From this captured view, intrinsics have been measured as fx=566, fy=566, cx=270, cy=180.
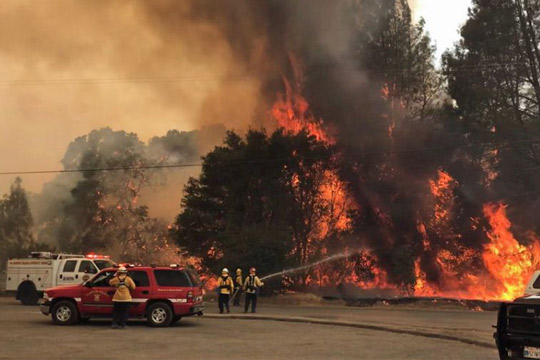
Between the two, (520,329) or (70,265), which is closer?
(520,329)

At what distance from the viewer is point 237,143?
3947 cm

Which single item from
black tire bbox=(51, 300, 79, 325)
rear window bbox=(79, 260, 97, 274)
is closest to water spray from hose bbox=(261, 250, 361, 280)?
rear window bbox=(79, 260, 97, 274)

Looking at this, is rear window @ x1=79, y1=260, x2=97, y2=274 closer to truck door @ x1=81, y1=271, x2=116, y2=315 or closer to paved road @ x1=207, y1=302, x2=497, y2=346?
paved road @ x1=207, y1=302, x2=497, y2=346

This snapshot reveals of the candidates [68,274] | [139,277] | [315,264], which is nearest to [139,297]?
[139,277]

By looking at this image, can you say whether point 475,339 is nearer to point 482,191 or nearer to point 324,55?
point 482,191

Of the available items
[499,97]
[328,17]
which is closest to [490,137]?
[499,97]

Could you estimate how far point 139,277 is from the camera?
1584 cm

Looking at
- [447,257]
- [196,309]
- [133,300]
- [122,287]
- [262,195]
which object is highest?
[262,195]

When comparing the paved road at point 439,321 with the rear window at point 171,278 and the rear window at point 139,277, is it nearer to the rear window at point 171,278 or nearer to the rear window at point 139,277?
the rear window at point 171,278

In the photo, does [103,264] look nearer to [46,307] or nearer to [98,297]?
[46,307]

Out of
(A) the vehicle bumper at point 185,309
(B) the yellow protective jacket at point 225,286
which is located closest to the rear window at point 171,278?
(A) the vehicle bumper at point 185,309

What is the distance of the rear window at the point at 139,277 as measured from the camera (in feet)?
51.6

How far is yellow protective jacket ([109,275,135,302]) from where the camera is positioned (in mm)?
14750

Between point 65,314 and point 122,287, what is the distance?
2.11 meters
